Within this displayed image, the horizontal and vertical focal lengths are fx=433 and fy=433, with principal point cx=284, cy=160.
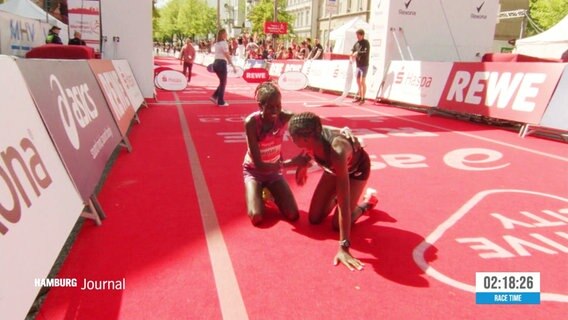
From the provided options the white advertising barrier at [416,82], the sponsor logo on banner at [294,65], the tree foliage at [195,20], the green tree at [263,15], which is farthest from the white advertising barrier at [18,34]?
the tree foliage at [195,20]

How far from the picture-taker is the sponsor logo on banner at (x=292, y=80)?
16672 millimetres

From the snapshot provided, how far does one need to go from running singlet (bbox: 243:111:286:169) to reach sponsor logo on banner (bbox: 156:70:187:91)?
36.6ft

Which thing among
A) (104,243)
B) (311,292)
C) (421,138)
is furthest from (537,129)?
(104,243)

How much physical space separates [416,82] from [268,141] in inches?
384

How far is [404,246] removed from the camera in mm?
3787

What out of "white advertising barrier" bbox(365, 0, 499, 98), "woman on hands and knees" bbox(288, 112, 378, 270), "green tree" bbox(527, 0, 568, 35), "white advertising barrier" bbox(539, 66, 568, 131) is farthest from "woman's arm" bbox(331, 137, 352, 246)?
"green tree" bbox(527, 0, 568, 35)

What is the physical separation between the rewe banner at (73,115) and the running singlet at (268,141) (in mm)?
1584

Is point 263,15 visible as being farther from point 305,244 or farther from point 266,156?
point 305,244

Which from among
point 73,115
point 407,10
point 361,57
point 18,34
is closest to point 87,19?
point 18,34

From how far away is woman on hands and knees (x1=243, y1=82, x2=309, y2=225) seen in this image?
13.7 feet

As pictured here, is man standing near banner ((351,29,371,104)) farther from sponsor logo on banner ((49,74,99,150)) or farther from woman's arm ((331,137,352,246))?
woman's arm ((331,137,352,246))

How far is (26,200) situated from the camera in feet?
8.58

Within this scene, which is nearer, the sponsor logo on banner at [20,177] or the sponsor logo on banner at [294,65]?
the sponsor logo on banner at [20,177]
